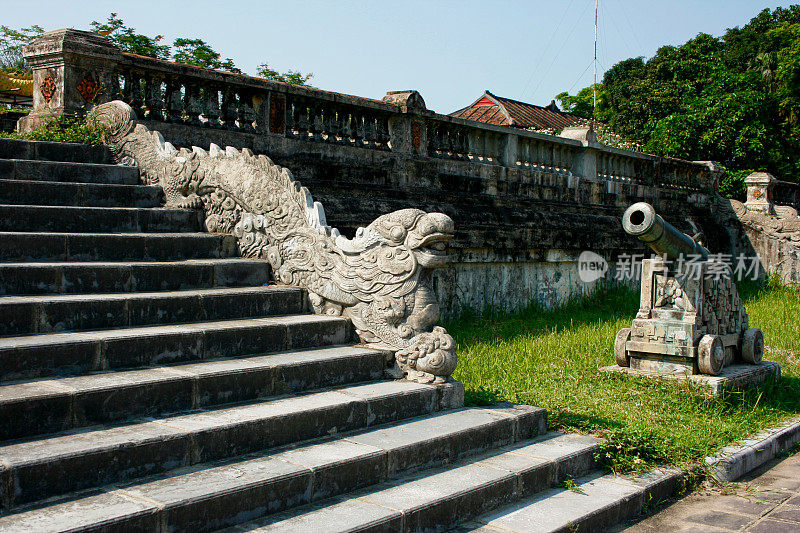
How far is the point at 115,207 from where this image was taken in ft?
19.2

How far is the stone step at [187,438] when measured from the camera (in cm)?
301

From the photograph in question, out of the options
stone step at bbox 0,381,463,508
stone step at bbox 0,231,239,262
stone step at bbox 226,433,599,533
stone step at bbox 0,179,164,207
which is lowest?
stone step at bbox 226,433,599,533

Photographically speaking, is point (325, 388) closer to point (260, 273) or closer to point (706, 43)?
point (260, 273)

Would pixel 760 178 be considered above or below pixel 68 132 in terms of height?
above

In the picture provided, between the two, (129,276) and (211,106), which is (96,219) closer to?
(129,276)

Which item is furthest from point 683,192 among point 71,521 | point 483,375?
point 71,521

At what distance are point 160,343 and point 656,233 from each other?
4.24 metres

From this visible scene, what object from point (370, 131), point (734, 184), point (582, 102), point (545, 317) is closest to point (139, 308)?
point (370, 131)

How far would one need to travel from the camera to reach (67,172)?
5.94 m

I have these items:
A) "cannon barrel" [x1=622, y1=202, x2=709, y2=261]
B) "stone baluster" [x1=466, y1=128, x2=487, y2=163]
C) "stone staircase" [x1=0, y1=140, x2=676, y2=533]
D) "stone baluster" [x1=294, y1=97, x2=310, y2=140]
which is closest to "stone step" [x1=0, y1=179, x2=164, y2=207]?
"stone staircase" [x1=0, y1=140, x2=676, y2=533]

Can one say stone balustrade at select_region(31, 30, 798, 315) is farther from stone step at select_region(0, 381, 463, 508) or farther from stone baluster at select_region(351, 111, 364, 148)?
stone step at select_region(0, 381, 463, 508)

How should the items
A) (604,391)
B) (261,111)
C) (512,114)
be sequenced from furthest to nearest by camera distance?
(512,114)
(261,111)
(604,391)

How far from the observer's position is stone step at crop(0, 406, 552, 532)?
2.87m

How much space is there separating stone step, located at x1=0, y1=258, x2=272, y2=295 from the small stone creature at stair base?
347cm
